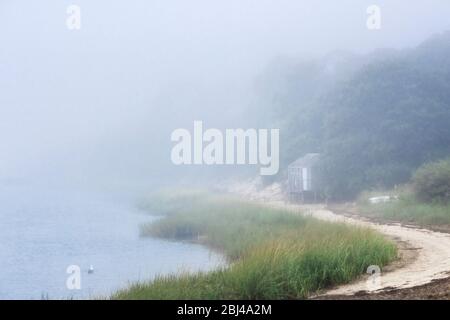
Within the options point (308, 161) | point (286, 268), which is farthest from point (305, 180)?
point (286, 268)

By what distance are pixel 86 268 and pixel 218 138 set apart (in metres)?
35.6

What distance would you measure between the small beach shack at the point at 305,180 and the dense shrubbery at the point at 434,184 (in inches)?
450

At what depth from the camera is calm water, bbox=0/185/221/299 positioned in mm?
16719

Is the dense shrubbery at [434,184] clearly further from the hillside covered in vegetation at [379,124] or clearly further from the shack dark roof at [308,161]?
the shack dark roof at [308,161]

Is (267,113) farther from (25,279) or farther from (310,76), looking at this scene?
(25,279)

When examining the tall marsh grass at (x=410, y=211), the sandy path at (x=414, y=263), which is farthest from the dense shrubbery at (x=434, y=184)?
the sandy path at (x=414, y=263)

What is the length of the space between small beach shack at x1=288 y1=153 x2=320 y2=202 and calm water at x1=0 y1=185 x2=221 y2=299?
9877 millimetres

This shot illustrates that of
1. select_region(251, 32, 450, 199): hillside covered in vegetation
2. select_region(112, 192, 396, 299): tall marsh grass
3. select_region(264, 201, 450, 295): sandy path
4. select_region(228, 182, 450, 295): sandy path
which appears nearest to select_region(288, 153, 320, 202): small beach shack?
select_region(251, 32, 450, 199): hillside covered in vegetation

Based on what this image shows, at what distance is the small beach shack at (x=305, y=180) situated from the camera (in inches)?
1467

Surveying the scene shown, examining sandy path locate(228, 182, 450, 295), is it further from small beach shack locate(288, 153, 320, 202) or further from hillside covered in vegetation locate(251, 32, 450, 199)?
small beach shack locate(288, 153, 320, 202)

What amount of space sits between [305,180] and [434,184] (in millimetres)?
13501

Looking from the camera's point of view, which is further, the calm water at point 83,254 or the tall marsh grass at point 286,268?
the calm water at point 83,254

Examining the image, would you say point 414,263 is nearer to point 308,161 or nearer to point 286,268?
point 286,268
